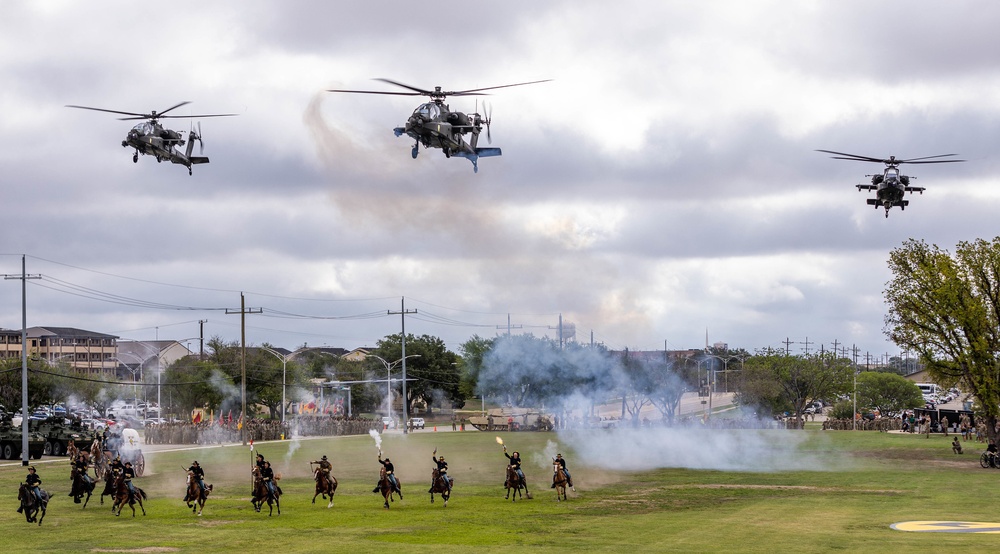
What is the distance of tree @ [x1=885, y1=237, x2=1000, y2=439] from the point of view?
7581 cm

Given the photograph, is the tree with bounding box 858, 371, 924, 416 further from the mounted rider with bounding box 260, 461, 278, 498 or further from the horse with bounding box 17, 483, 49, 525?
the horse with bounding box 17, 483, 49, 525

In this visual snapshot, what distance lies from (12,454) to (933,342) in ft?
221

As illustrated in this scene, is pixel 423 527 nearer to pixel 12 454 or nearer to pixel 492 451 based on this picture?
pixel 492 451

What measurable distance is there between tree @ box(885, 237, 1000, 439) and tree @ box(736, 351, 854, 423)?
68913 mm

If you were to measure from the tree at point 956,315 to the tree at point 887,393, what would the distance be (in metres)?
93.1

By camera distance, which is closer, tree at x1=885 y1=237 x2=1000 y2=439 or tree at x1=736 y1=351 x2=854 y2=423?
tree at x1=885 y1=237 x2=1000 y2=439

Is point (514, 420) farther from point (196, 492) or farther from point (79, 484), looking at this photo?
point (196, 492)

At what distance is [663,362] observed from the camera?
101938 mm

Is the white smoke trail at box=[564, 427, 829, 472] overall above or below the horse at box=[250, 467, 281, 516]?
below

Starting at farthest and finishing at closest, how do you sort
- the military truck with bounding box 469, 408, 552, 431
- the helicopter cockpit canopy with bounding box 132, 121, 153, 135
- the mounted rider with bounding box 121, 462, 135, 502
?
the military truck with bounding box 469, 408, 552, 431, the helicopter cockpit canopy with bounding box 132, 121, 153, 135, the mounted rider with bounding box 121, 462, 135, 502

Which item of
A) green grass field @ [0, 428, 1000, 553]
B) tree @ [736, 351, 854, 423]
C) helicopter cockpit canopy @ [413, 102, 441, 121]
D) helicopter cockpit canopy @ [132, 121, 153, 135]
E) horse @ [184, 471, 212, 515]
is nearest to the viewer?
green grass field @ [0, 428, 1000, 553]

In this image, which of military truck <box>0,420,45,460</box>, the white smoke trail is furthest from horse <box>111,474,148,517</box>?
military truck <box>0,420,45,460</box>

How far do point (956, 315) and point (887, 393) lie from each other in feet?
337

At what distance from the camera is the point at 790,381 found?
152000mm
